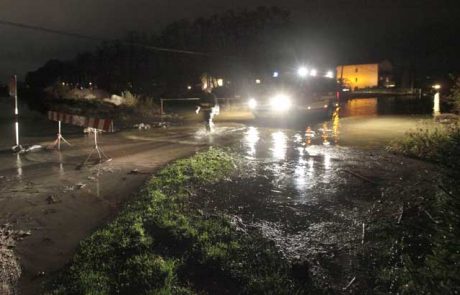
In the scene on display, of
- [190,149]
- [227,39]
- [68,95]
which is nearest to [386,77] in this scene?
[227,39]

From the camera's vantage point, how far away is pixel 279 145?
46.2 feet

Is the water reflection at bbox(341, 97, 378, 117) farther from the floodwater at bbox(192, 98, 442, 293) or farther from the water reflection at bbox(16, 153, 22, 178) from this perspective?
the water reflection at bbox(16, 153, 22, 178)

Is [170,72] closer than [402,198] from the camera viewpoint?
No

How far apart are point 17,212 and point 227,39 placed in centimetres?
4067

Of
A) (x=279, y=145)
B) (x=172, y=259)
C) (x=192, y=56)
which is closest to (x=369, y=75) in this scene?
(x=192, y=56)

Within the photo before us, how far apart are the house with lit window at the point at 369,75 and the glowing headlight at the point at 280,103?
6079 centimetres

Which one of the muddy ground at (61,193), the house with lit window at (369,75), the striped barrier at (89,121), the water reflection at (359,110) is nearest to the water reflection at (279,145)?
the muddy ground at (61,193)

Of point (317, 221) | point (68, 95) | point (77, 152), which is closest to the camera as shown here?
point (317, 221)

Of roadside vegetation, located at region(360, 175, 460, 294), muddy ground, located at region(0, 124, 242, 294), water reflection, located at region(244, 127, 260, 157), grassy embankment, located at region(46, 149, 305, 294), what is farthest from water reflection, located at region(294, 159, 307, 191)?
muddy ground, located at region(0, 124, 242, 294)

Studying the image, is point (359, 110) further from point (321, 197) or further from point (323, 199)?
point (323, 199)

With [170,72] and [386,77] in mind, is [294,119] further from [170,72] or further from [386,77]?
[386,77]

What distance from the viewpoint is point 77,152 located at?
1321cm

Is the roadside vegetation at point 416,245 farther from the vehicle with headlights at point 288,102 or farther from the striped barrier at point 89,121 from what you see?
the vehicle with headlights at point 288,102

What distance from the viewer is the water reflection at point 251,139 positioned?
12.9 m
